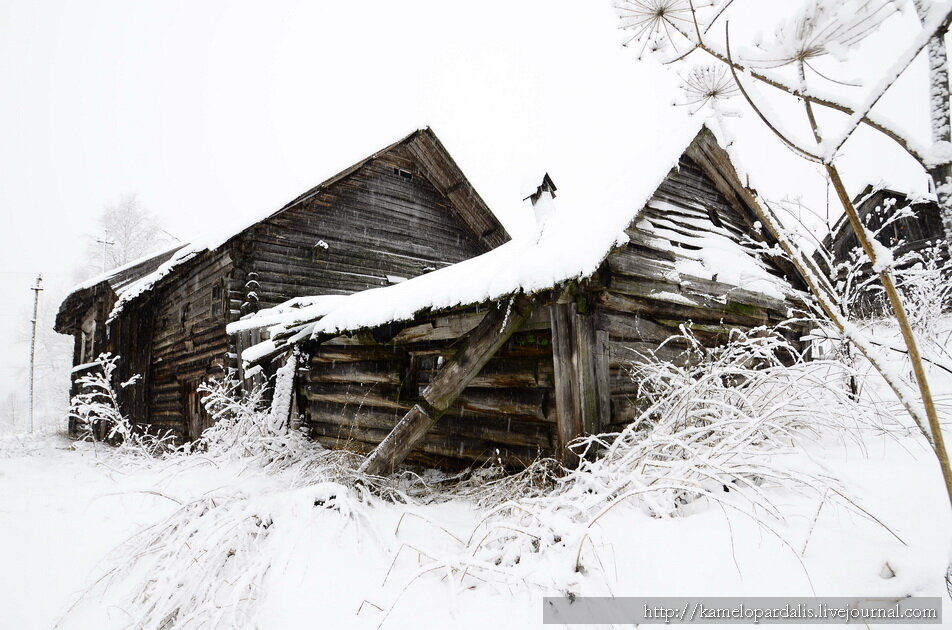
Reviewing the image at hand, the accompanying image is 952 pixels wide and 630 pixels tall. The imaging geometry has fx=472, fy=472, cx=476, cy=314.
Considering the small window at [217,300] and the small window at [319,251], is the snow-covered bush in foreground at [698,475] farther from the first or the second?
the small window at [319,251]

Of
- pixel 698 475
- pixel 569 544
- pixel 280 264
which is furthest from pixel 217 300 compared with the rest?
pixel 698 475

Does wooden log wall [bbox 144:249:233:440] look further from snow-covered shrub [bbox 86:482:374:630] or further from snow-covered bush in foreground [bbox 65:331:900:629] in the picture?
snow-covered bush in foreground [bbox 65:331:900:629]

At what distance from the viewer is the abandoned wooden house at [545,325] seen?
3.73m

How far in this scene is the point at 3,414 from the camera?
42.7 metres

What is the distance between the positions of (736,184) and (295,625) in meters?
6.52

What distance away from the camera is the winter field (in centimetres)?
178

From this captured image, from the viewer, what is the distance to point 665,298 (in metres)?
4.57

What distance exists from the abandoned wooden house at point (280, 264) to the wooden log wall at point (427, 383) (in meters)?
3.42

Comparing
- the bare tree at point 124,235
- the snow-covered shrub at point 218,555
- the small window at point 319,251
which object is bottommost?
the snow-covered shrub at point 218,555

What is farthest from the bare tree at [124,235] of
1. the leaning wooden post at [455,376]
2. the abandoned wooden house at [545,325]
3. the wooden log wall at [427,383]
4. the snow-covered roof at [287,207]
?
the leaning wooden post at [455,376]

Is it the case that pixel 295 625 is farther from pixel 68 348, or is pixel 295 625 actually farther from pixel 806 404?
pixel 68 348

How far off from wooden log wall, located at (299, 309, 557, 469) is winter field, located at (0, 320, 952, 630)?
0.73 metres

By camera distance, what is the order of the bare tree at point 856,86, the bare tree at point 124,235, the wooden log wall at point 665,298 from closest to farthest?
the bare tree at point 856,86 → the wooden log wall at point 665,298 → the bare tree at point 124,235

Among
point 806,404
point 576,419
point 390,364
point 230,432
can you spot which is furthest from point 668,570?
point 230,432
